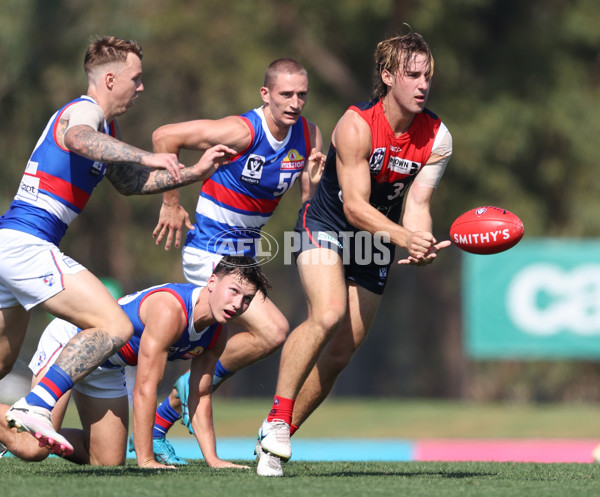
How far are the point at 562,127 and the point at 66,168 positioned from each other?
13.4m

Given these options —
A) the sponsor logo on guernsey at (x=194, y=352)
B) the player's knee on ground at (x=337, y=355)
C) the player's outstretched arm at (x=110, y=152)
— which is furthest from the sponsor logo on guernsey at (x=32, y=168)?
the player's knee on ground at (x=337, y=355)

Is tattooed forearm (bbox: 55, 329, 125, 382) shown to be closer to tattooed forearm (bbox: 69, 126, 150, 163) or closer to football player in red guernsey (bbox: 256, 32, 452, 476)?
tattooed forearm (bbox: 69, 126, 150, 163)

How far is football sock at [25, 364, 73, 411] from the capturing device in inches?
188

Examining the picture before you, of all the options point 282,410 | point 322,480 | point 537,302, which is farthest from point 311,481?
point 537,302

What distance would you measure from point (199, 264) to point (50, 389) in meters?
2.15

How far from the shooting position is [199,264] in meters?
6.86

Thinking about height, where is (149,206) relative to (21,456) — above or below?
above

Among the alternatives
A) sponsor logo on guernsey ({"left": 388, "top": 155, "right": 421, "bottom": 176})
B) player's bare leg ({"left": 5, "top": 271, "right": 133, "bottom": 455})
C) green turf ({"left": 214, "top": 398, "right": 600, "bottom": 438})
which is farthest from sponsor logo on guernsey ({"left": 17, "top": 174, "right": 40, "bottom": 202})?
green turf ({"left": 214, "top": 398, "right": 600, "bottom": 438})

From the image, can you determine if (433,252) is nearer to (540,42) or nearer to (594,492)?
(594,492)

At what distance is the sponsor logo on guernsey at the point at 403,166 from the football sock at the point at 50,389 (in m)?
2.30

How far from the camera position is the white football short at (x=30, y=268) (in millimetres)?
5027

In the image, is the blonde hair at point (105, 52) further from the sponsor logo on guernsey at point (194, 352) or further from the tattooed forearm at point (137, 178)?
the sponsor logo on guernsey at point (194, 352)

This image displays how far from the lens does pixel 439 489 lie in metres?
4.83

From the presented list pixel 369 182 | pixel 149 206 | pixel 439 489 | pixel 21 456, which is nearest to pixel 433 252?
pixel 369 182
